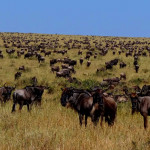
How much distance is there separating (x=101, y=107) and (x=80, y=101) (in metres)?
0.92

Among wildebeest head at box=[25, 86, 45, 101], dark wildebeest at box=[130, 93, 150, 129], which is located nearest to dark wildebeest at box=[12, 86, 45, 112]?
wildebeest head at box=[25, 86, 45, 101]

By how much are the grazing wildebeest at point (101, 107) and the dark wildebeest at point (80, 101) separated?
19cm

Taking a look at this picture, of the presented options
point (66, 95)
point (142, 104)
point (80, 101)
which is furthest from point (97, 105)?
point (66, 95)

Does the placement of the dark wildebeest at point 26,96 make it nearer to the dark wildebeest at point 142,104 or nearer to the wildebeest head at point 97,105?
the wildebeest head at point 97,105

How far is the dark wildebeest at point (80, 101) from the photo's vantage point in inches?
318

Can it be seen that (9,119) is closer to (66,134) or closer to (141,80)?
(66,134)

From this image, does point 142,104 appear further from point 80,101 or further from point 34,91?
point 34,91

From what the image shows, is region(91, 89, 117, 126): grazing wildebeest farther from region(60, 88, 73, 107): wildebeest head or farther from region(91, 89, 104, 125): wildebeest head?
region(60, 88, 73, 107): wildebeest head

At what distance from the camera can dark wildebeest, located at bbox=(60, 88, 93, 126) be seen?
8.08m

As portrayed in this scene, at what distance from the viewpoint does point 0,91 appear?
12602mm

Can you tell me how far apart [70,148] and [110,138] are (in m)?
1.58

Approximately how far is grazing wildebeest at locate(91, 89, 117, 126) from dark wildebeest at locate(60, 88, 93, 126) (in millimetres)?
187

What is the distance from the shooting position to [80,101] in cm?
848

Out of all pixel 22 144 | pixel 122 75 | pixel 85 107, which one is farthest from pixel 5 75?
pixel 22 144
